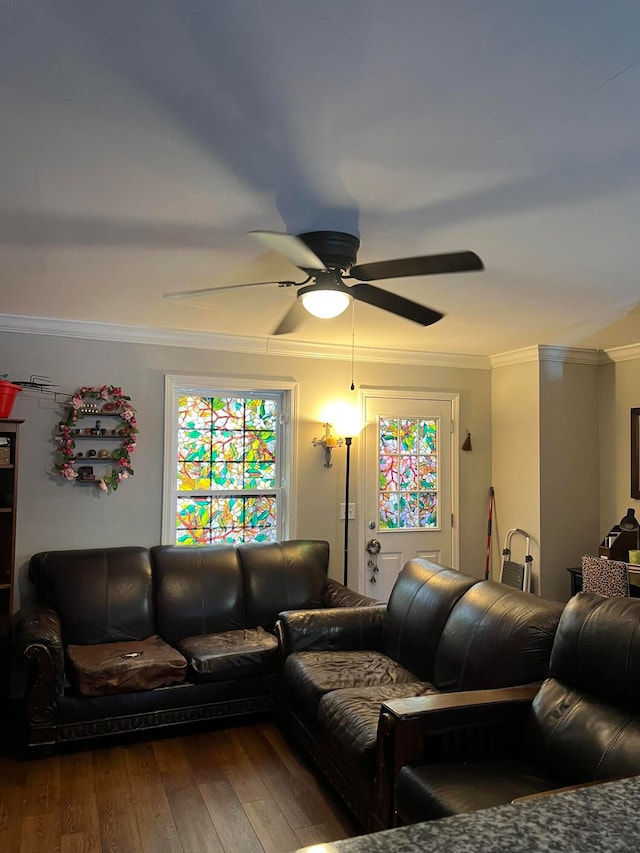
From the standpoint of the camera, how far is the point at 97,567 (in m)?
4.13

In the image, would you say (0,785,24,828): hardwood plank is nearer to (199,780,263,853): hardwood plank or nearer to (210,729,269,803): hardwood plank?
(199,780,263,853): hardwood plank

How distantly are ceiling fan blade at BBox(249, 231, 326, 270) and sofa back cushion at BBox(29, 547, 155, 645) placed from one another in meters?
2.53

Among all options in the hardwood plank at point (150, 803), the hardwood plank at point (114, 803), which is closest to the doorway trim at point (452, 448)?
the hardwood plank at point (150, 803)

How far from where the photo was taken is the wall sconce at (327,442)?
5.04 meters

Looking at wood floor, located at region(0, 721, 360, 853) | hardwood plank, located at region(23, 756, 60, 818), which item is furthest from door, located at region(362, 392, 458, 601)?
hardwood plank, located at region(23, 756, 60, 818)

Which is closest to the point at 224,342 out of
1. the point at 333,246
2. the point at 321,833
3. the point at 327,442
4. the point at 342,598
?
the point at 327,442

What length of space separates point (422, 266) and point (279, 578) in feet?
9.19

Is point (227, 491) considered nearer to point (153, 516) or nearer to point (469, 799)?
point (153, 516)

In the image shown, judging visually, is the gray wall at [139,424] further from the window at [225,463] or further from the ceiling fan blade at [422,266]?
the ceiling fan blade at [422,266]

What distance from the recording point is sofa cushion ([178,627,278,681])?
12.0 ft

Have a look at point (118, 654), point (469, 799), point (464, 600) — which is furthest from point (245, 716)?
point (469, 799)

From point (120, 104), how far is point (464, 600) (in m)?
2.60

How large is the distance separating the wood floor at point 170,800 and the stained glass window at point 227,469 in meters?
1.63

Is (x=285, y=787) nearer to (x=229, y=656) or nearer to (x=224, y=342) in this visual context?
(x=229, y=656)
